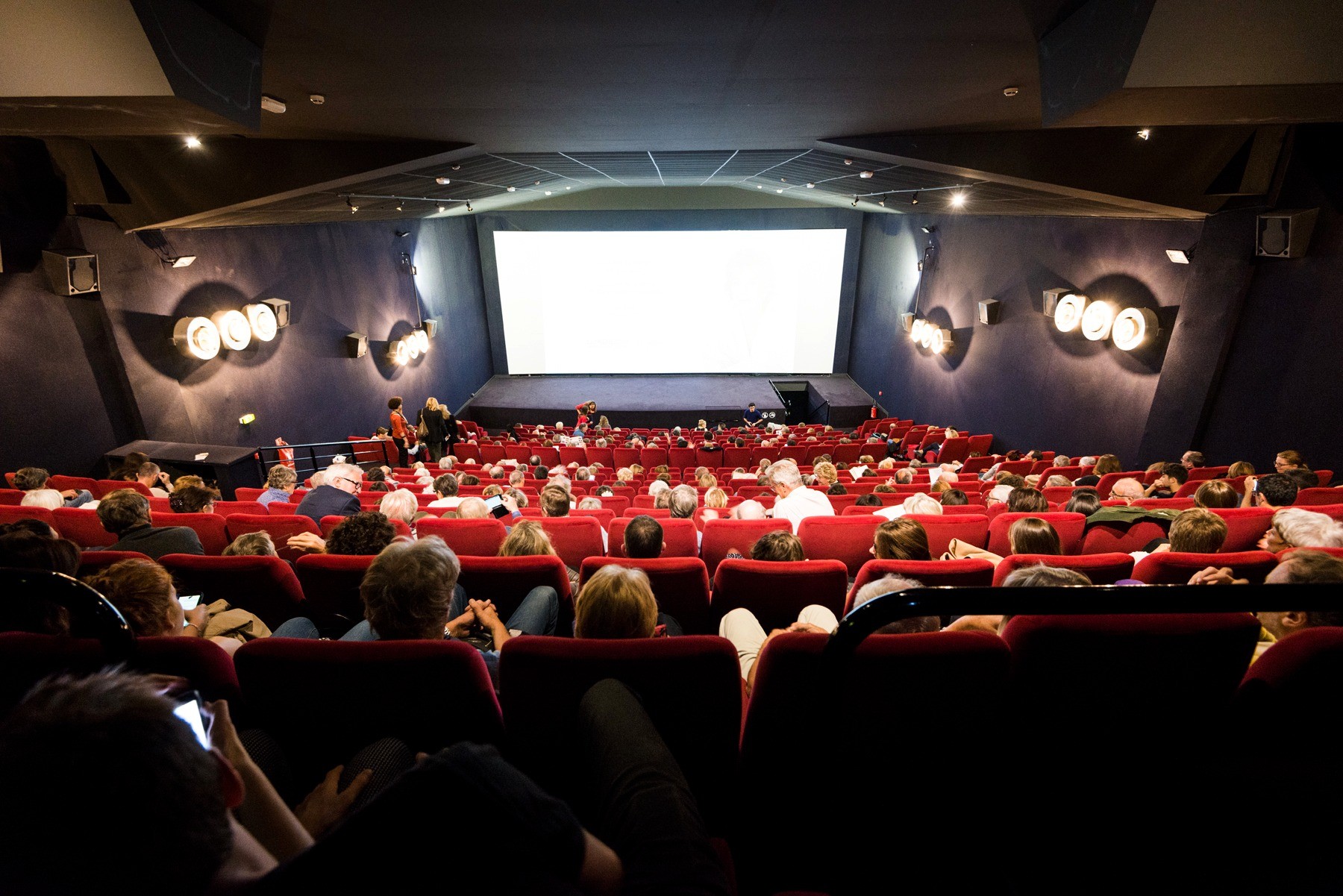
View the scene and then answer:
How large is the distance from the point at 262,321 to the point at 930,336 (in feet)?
43.0

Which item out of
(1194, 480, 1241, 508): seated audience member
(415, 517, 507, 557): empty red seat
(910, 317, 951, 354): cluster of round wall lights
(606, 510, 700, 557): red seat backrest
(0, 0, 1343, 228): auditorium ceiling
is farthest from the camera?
(910, 317, 951, 354): cluster of round wall lights

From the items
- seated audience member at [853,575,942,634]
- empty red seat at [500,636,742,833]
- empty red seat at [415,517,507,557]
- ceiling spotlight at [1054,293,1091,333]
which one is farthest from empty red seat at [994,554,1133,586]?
ceiling spotlight at [1054,293,1091,333]

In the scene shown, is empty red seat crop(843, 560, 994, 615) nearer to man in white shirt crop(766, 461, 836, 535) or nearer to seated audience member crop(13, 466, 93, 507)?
man in white shirt crop(766, 461, 836, 535)

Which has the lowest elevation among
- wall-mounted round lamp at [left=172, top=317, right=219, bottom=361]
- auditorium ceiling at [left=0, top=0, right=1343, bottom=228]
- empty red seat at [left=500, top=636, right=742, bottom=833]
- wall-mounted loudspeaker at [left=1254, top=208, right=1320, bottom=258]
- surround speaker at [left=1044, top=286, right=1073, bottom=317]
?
empty red seat at [left=500, top=636, right=742, bottom=833]

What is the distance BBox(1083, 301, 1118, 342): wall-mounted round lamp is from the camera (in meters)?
8.45

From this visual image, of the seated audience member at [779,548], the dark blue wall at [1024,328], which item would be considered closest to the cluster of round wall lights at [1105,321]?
the dark blue wall at [1024,328]

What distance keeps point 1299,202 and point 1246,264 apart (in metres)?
0.72

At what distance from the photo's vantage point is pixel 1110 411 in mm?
8570

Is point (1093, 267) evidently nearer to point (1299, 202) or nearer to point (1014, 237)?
point (1014, 237)

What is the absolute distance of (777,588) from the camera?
2736mm

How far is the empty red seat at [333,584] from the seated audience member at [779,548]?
6.03 feet

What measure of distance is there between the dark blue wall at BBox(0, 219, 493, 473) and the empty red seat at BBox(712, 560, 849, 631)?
8.03 m

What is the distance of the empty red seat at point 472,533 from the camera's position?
3.56 m

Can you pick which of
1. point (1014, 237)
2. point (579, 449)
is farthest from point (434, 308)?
point (1014, 237)
